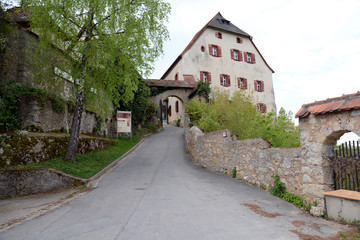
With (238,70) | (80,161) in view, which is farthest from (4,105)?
(238,70)

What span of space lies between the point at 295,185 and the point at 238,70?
25873 mm

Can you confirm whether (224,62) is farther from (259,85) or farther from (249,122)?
(249,122)

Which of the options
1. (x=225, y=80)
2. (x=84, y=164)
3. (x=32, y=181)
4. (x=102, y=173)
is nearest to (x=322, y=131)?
(x=102, y=173)

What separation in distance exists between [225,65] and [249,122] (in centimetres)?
1975

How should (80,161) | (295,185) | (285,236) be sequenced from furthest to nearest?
(80,161), (295,185), (285,236)

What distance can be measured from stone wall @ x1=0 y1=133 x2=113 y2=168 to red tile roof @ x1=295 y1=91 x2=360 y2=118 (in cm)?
980

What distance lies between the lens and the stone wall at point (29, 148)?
895 cm

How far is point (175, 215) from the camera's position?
5102mm

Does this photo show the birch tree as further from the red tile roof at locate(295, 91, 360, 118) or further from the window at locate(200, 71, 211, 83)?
the window at locate(200, 71, 211, 83)

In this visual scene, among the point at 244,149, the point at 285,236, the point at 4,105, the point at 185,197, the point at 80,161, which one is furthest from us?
the point at 80,161

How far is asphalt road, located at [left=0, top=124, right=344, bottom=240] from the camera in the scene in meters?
4.18

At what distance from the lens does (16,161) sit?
29.8ft

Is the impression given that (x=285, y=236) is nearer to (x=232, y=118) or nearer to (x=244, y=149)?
(x=244, y=149)

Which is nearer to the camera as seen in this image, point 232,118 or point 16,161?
point 16,161
